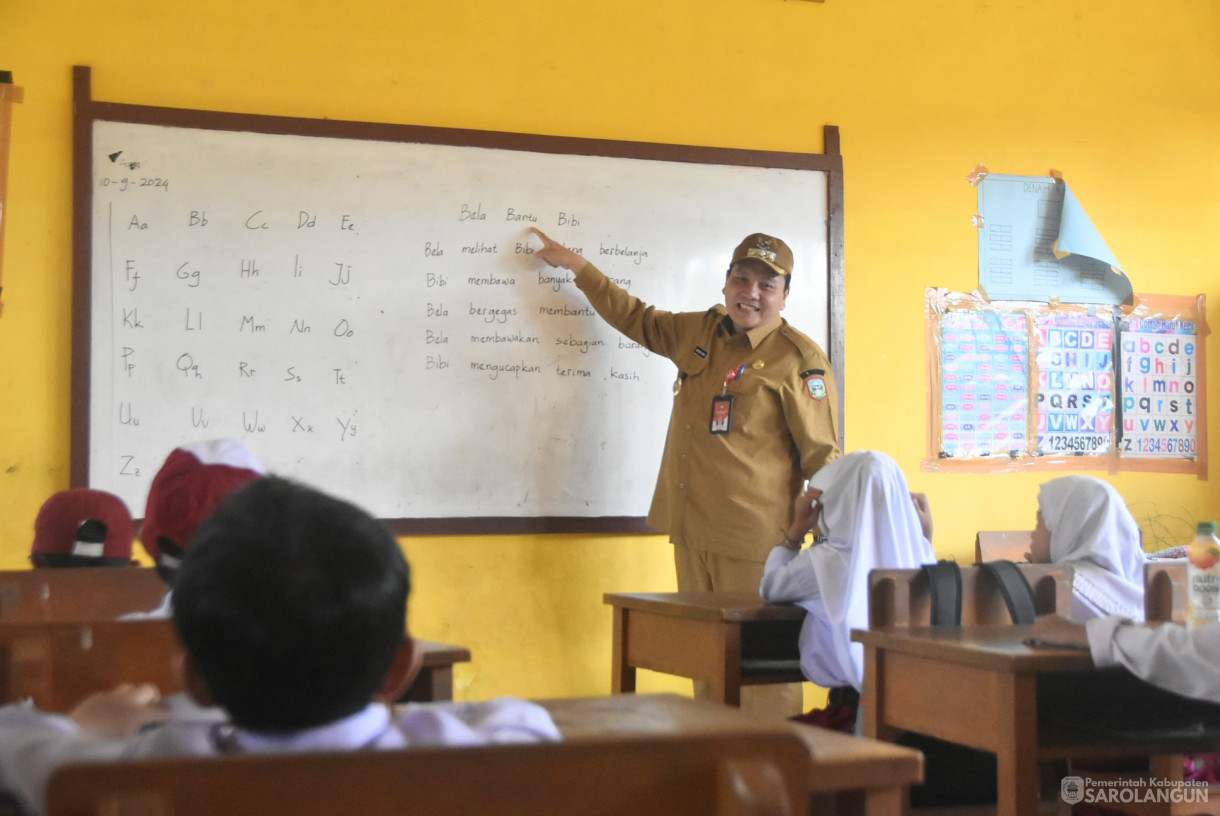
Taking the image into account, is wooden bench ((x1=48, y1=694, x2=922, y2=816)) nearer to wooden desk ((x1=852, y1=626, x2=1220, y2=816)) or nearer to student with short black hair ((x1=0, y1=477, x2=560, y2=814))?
student with short black hair ((x1=0, y1=477, x2=560, y2=814))

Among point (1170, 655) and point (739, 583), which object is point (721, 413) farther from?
point (1170, 655)

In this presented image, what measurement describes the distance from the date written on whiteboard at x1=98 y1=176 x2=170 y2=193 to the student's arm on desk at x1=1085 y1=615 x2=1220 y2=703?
285 centimetres

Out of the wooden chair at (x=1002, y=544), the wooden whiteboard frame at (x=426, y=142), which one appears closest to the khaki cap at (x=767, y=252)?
the wooden whiteboard frame at (x=426, y=142)

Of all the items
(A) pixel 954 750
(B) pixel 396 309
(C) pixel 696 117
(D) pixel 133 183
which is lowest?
(A) pixel 954 750

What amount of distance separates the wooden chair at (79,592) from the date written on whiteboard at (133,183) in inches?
68.4

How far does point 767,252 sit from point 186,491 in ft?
7.68

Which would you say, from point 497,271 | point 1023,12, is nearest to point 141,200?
point 497,271

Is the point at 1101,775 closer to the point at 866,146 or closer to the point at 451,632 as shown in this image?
the point at 451,632

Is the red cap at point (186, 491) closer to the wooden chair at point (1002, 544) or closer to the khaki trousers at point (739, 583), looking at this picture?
the khaki trousers at point (739, 583)

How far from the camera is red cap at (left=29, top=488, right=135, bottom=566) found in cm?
230

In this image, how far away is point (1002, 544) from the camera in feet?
13.4

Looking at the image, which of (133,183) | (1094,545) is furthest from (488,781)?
(133,183)

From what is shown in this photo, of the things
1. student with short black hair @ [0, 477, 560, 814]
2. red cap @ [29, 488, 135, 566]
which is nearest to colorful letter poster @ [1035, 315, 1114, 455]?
red cap @ [29, 488, 135, 566]

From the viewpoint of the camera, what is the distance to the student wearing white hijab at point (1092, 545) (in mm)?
2590
